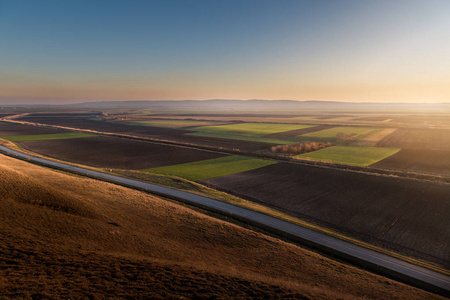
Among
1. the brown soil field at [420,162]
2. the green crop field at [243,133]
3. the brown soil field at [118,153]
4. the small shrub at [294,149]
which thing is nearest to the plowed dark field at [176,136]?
the small shrub at [294,149]

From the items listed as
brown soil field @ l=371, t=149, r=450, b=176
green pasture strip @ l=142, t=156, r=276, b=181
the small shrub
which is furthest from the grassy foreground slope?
the small shrub

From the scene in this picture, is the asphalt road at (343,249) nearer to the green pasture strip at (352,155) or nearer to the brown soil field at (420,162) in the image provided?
the green pasture strip at (352,155)

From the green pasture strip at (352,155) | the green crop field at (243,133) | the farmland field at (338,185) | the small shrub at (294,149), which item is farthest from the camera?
the green crop field at (243,133)

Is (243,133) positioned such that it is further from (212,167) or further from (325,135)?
(212,167)

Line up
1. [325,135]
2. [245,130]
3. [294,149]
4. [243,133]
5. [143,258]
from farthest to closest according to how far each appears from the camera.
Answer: [245,130] → [243,133] → [325,135] → [294,149] → [143,258]

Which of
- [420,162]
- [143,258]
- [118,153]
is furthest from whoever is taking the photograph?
[118,153]

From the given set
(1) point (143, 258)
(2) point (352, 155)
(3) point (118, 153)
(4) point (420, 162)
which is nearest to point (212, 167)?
(3) point (118, 153)
